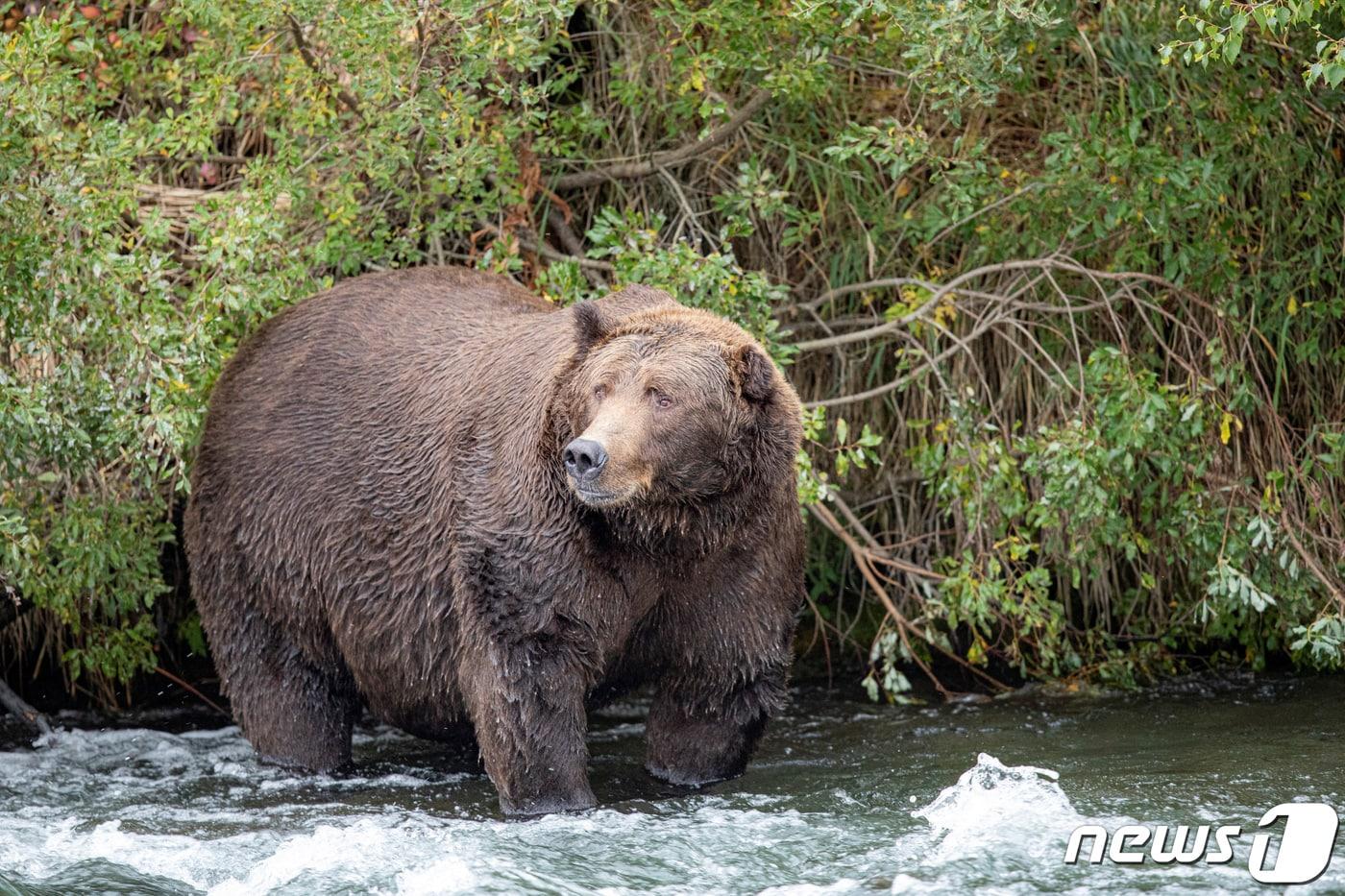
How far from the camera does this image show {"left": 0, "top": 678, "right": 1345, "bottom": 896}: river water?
17.0 feet

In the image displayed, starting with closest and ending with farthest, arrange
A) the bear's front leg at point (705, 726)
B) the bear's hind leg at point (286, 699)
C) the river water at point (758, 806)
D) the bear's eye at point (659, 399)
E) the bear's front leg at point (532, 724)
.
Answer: the river water at point (758, 806), the bear's eye at point (659, 399), the bear's front leg at point (532, 724), the bear's front leg at point (705, 726), the bear's hind leg at point (286, 699)

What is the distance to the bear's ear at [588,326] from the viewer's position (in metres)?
5.82

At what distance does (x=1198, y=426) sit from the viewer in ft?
24.3

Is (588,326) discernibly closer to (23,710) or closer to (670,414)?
(670,414)

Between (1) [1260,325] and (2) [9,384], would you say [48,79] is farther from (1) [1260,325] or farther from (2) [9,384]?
(1) [1260,325]

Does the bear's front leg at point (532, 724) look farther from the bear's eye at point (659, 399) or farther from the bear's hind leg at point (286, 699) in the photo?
the bear's hind leg at point (286, 699)

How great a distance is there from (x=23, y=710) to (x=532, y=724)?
3.14 m

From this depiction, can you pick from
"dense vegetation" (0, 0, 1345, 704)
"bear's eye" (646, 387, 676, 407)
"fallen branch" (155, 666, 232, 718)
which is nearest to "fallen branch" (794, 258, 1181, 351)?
"dense vegetation" (0, 0, 1345, 704)

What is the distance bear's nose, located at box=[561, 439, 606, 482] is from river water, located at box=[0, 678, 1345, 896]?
1.18 meters

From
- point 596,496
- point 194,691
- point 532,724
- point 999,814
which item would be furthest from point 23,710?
point 999,814

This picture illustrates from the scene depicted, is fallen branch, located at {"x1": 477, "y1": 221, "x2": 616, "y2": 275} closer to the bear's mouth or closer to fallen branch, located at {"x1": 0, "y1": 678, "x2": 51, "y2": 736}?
the bear's mouth

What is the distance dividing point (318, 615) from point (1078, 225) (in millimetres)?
3651

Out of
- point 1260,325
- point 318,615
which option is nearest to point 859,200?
point 1260,325

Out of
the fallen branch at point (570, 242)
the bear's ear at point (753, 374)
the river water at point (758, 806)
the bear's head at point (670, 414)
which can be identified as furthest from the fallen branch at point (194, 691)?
the bear's ear at point (753, 374)
